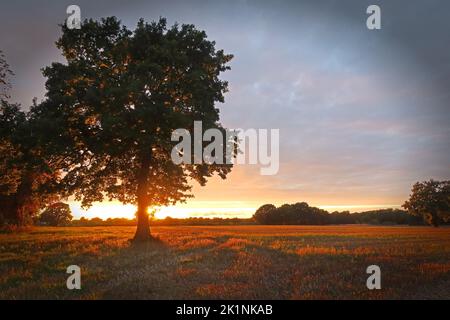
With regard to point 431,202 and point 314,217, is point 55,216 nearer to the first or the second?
point 314,217

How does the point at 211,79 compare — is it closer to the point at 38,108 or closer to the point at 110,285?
the point at 38,108

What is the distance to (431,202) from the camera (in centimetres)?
9775

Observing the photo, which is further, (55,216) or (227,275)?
(55,216)

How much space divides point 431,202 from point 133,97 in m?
93.6

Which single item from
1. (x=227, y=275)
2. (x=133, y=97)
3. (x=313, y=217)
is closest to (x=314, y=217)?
(x=313, y=217)

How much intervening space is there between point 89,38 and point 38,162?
11489 mm

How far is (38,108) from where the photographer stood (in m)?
30.5

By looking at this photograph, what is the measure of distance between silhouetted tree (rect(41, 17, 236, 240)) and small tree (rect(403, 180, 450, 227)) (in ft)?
274

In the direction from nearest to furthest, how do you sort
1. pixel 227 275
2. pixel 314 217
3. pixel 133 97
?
pixel 227 275
pixel 133 97
pixel 314 217

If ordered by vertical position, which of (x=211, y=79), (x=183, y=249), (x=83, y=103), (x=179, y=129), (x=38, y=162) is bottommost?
(x=183, y=249)

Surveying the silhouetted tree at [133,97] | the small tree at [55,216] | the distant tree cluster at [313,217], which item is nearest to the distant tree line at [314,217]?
the distant tree cluster at [313,217]

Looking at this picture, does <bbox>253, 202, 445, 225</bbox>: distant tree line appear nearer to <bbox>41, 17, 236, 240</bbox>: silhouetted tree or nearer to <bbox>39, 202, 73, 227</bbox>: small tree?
<bbox>39, 202, 73, 227</bbox>: small tree
